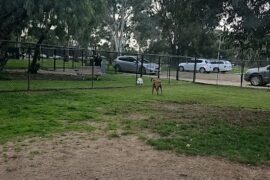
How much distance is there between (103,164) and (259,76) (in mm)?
23552

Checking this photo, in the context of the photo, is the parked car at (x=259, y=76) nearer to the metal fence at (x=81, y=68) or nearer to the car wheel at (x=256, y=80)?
the car wheel at (x=256, y=80)

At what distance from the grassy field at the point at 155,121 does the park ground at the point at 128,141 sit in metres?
0.02

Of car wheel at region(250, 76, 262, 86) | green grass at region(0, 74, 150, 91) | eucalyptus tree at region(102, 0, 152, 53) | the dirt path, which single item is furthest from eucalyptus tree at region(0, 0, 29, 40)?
eucalyptus tree at region(102, 0, 152, 53)

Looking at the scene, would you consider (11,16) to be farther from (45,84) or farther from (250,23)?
(250,23)

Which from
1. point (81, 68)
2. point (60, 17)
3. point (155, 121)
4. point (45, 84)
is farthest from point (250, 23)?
point (81, 68)

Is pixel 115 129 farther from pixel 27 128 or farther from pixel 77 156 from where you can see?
pixel 77 156

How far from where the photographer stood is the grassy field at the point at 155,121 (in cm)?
771

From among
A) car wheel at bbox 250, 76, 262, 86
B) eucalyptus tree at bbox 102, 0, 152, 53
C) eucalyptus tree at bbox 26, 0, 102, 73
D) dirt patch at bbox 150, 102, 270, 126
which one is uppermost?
eucalyptus tree at bbox 102, 0, 152, 53

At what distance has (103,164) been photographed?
6.39 meters

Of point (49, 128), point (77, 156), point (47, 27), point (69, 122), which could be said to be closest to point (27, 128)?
point (49, 128)

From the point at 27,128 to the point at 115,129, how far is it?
178 centimetres

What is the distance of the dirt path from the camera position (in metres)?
5.88

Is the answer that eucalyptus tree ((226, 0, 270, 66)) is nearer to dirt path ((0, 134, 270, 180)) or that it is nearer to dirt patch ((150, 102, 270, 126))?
dirt patch ((150, 102, 270, 126))

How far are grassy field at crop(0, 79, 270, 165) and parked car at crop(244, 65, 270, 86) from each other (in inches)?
539
